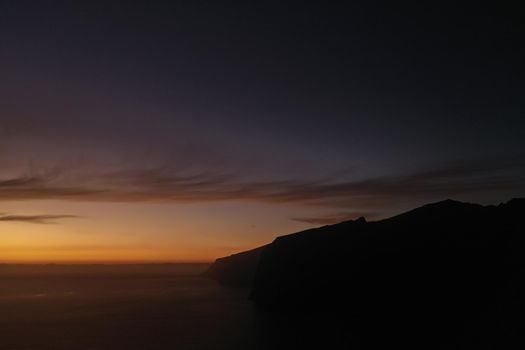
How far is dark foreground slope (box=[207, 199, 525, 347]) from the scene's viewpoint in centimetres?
4628

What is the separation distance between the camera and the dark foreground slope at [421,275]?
4628cm

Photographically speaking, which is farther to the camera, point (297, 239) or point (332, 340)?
point (297, 239)

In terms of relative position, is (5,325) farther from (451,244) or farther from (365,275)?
(451,244)

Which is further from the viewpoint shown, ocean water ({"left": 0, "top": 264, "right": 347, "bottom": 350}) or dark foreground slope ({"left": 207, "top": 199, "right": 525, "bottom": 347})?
ocean water ({"left": 0, "top": 264, "right": 347, "bottom": 350})

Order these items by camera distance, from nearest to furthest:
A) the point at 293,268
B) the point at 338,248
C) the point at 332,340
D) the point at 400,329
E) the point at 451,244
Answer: the point at 332,340 < the point at 400,329 < the point at 451,244 < the point at 338,248 < the point at 293,268

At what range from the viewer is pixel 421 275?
233 feet

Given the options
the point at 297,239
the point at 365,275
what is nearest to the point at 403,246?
the point at 365,275

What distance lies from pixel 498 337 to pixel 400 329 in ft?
85.2

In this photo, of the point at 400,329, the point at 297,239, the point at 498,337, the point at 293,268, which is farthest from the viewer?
the point at 297,239

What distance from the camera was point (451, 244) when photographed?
7069cm

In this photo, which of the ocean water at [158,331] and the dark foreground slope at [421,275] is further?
the ocean water at [158,331]

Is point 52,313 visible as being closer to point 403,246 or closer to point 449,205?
point 403,246

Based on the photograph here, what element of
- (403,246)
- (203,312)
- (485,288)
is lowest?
(203,312)

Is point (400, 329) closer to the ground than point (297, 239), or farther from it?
closer to the ground
